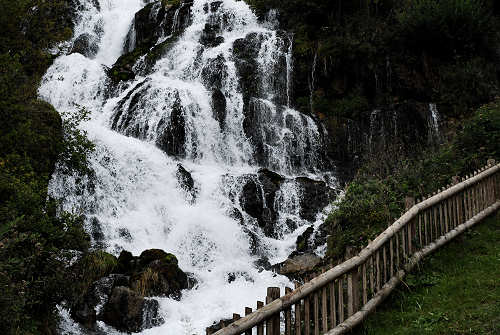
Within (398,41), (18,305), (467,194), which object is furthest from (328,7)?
(18,305)

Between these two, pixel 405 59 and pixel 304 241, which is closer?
pixel 304 241

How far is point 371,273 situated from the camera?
553cm

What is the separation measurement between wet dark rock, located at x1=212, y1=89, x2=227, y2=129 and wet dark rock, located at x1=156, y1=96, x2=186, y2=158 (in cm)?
166

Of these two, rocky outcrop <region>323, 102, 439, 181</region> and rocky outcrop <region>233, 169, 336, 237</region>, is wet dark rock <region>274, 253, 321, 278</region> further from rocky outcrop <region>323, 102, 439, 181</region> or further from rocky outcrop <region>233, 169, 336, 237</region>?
rocky outcrop <region>323, 102, 439, 181</region>

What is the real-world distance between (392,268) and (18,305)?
4786 millimetres

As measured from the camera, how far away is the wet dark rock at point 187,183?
1556 centimetres

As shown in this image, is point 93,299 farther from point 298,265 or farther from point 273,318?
point 273,318

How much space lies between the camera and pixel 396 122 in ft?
64.7

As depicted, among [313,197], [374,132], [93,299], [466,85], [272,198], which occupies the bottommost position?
[93,299]

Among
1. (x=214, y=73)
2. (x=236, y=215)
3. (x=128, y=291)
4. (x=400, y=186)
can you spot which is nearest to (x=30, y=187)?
(x=128, y=291)

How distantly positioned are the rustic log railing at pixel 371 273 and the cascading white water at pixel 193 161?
4906mm

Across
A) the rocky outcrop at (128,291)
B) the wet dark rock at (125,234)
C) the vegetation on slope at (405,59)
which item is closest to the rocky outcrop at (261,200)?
the wet dark rock at (125,234)

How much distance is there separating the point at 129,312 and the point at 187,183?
22.6 ft

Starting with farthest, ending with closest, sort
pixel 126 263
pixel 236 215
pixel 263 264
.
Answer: pixel 236 215, pixel 263 264, pixel 126 263
